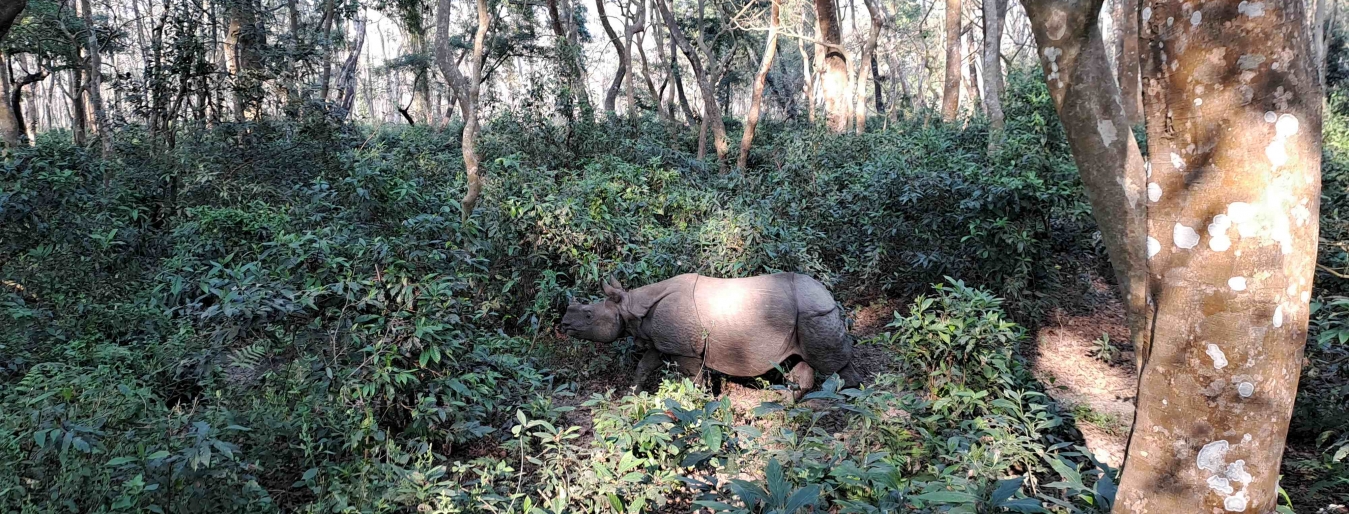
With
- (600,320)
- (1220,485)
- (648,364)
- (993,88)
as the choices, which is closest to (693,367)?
(648,364)

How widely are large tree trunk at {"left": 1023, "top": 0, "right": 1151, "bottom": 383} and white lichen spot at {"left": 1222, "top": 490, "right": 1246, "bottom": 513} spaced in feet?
5.66

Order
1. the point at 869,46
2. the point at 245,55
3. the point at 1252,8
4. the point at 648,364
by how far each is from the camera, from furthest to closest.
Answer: the point at 869,46 → the point at 245,55 → the point at 648,364 → the point at 1252,8

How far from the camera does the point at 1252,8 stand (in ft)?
5.77

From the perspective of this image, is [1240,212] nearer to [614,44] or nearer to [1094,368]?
[1094,368]

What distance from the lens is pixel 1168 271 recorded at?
1928 mm

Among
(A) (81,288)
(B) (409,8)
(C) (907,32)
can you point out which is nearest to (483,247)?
(A) (81,288)

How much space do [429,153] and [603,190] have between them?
447 cm

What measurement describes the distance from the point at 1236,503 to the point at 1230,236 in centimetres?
69

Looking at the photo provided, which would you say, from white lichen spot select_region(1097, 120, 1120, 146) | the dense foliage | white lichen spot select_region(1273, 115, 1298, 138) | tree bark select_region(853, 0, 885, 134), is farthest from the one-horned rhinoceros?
tree bark select_region(853, 0, 885, 134)

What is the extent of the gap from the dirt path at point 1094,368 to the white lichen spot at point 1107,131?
237 cm

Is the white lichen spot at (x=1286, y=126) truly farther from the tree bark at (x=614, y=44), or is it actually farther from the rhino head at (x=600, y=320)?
the tree bark at (x=614, y=44)

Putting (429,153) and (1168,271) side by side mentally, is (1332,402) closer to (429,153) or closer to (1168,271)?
(1168,271)

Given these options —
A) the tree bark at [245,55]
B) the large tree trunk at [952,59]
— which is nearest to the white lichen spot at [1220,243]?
the tree bark at [245,55]

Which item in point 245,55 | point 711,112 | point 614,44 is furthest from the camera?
point 614,44
